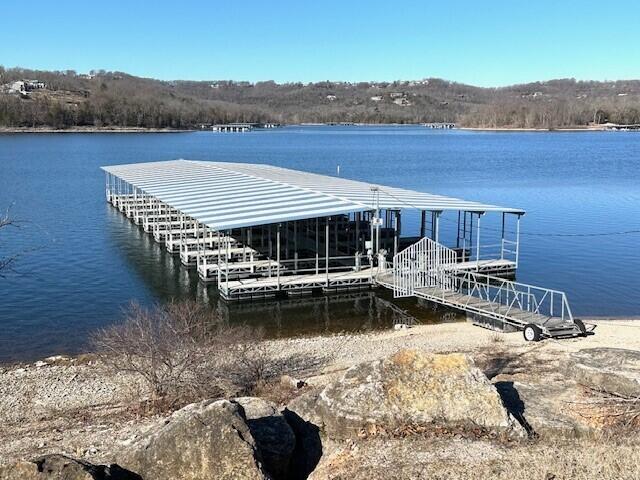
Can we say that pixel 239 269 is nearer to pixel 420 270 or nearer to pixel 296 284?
pixel 296 284

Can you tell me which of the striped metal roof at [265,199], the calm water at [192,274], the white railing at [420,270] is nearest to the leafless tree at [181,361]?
the calm water at [192,274]

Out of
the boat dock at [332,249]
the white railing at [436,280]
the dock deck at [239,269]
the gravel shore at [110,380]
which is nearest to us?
the gravel shore at [110,380]

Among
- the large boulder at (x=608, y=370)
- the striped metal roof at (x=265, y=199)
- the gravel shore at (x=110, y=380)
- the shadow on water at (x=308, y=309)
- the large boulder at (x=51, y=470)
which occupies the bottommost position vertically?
the shadow on water at (x=308, y=309)

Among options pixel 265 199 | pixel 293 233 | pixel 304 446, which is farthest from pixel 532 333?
pixel 293 233

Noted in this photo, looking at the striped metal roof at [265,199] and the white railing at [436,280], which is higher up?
the striped metal roof at [265,199]

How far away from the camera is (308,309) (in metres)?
24.0

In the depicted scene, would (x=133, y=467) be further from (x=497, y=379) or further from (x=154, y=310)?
(x=154, y=310)

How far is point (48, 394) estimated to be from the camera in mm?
15188

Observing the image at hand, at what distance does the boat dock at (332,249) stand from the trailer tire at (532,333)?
14 centimetres

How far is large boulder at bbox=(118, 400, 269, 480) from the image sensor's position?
798 centimetres

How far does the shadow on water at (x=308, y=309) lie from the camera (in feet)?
73.4

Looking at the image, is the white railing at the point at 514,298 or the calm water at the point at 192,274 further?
the calm water at the point at 192,274

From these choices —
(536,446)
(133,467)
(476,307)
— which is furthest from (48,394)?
(476,307)

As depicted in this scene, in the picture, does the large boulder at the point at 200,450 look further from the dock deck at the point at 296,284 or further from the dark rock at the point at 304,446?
the dock deck at the point at 296,284
